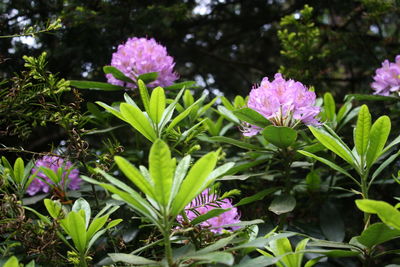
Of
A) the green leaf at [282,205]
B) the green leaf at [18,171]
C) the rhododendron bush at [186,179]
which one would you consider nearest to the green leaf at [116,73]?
the rhododendron bush at [186,179]

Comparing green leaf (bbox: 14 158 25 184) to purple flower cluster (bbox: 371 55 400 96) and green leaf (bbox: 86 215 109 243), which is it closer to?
green leaf (bbox: 86 215 109 243)

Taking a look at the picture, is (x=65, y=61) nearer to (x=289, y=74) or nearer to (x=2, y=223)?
(x=289, y=74)

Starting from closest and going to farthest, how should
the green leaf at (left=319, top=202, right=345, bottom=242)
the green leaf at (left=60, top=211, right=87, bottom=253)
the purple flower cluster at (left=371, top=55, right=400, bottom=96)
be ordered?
the green leaf at (left=60, top=211, right=87, bottom=253), the green leaf at (left=319, top=202, right=345, bottom=242), the purple flower cluster at (left=371, top=55, right=400, bottom=96)

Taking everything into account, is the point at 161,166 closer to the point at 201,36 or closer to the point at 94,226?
the point at 94,226

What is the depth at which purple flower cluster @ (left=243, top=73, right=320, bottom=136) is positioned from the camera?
1.31m

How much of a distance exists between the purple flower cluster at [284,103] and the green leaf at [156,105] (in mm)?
378

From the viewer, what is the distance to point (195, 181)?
0.81m

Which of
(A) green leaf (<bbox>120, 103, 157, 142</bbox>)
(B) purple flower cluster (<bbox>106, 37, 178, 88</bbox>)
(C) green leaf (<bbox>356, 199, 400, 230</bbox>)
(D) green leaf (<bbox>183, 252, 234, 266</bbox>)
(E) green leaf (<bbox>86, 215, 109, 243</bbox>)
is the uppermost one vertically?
(B) purple flower cluster (<bbox>106, 37, 178, 88</bbox>)

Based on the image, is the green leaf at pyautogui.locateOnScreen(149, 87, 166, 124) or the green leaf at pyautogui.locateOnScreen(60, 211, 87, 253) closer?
the green leaf at pyautogui.locateOnScreen(60, 211, 87, 253)

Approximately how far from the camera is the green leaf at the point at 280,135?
123cm

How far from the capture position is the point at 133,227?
1456 mm

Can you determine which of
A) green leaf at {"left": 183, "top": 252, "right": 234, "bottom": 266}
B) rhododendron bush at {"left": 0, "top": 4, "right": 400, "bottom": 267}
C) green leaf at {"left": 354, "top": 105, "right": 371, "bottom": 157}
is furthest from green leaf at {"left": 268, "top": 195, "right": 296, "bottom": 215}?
green leaf at {"left": 183, "top": 252, "right": 234, "bottom": 266}

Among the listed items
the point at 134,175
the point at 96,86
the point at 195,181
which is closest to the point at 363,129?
the point at 195,181

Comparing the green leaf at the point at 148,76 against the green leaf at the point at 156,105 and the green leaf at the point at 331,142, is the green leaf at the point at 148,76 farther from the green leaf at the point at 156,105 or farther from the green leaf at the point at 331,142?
the green leaf at the point at 331,142
